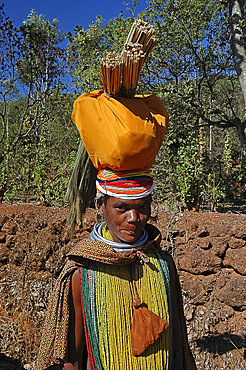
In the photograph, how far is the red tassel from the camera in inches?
43.8

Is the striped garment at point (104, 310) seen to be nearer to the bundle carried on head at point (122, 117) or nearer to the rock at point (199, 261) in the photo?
the bundle carried on head at point (122, 117)

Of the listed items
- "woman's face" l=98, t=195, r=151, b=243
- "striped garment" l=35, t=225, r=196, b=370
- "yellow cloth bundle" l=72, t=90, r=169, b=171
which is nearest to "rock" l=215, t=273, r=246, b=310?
"striped garment" l=35, t=225, r=196, b=370

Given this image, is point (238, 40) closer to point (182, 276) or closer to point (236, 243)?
point (236, 243)

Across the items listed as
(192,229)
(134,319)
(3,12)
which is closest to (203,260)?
(192,229)

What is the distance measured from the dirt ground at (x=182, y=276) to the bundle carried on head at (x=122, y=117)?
2.58 meters

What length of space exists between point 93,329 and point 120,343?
111 millimetres

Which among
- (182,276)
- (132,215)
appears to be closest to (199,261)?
(182,276)

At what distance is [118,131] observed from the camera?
3.44 feet

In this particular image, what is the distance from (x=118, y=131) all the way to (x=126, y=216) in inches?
12.3

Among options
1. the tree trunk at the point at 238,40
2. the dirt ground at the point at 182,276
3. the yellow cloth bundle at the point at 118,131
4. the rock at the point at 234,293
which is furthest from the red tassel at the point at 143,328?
the tree trunk at the point at 238,40

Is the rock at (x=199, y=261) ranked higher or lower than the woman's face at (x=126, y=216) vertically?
lower

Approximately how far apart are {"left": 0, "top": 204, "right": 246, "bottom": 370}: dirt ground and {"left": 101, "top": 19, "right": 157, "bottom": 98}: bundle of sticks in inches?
108

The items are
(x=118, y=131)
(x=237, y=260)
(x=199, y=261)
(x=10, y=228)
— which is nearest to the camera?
(x=118, y=131)

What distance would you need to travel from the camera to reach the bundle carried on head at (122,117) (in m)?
1.06
